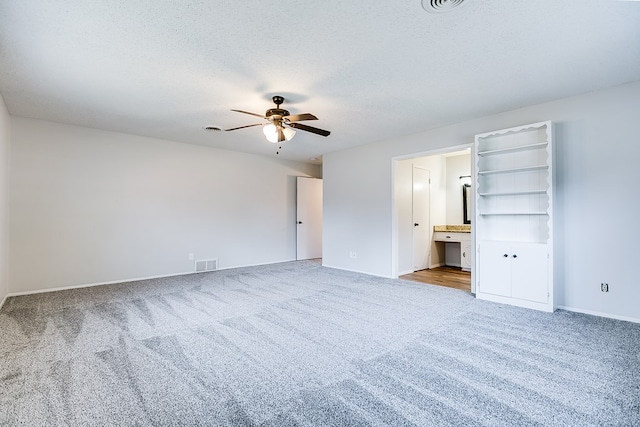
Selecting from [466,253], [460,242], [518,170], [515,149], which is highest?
[515,149]

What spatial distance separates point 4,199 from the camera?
3877 mm

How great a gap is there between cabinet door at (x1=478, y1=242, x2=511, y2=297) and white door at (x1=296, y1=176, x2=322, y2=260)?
14.0 ft

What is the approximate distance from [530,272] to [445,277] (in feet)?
6.38

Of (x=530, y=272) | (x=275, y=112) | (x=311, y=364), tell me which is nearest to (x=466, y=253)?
(x=530, y=272)

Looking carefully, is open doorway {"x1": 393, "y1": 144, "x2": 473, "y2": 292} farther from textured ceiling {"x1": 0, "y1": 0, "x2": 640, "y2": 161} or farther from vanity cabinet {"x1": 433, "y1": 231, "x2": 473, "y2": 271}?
textured ceiling {"x1": 0, "y1": 0, "x2": 640, "y2": 161}

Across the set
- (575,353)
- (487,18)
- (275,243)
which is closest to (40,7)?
(487,18)

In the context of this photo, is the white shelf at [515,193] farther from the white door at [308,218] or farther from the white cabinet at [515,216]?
the white door at [308,218]

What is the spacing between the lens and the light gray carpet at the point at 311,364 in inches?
64.7

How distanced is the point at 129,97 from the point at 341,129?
2876 mm

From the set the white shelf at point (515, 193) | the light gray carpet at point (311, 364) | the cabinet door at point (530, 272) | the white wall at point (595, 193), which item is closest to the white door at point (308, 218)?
the light gray carpet at point (311, 364)

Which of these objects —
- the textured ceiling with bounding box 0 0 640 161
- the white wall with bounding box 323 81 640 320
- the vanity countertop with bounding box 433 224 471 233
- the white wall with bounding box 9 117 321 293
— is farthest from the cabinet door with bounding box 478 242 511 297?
the white wall with bounding box 9 117 321 293

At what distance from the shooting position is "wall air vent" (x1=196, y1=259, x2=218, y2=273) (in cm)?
574

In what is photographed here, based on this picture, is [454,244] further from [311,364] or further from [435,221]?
[311,364]

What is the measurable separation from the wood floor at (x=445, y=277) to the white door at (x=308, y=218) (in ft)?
9.02
